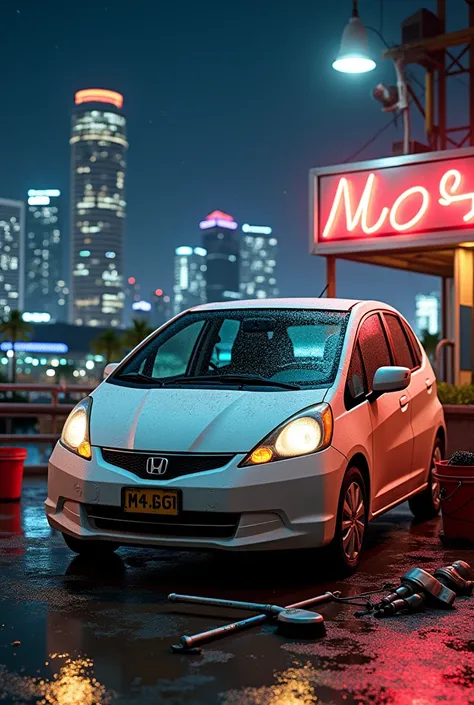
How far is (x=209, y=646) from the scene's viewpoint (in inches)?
195

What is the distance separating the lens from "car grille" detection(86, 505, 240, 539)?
615 centimetres

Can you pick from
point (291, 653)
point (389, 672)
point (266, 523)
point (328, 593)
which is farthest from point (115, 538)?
point (389, 672)

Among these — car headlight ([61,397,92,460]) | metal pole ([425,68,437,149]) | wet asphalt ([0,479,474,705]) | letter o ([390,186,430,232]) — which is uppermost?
metal pole ([425,68,437,149])

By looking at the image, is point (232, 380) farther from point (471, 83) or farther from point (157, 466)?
point (471, 83)

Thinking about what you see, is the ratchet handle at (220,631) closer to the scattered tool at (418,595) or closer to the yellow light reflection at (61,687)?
the yellow light reflection at (61,687)

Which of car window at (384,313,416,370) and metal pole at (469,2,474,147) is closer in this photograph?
car window at (384,313,416,370)

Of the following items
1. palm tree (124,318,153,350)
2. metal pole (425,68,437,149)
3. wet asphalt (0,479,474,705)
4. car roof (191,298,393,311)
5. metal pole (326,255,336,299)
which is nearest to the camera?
wet asphalt (0,479,474,705)

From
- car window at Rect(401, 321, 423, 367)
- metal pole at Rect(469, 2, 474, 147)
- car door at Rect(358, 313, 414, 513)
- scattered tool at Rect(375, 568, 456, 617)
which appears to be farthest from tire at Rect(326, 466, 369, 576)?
metal pole at Rect(469, 2, 474, 147)

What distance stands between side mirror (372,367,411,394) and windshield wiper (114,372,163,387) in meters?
1.46

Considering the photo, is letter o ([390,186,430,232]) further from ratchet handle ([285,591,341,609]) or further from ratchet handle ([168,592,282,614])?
ratchet handle ([168,592,282,614])

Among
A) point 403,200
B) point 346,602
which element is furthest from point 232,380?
point 403,200

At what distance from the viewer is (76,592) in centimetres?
619

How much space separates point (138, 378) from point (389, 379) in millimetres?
1714

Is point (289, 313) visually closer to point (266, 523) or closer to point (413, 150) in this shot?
point (266, 523)
